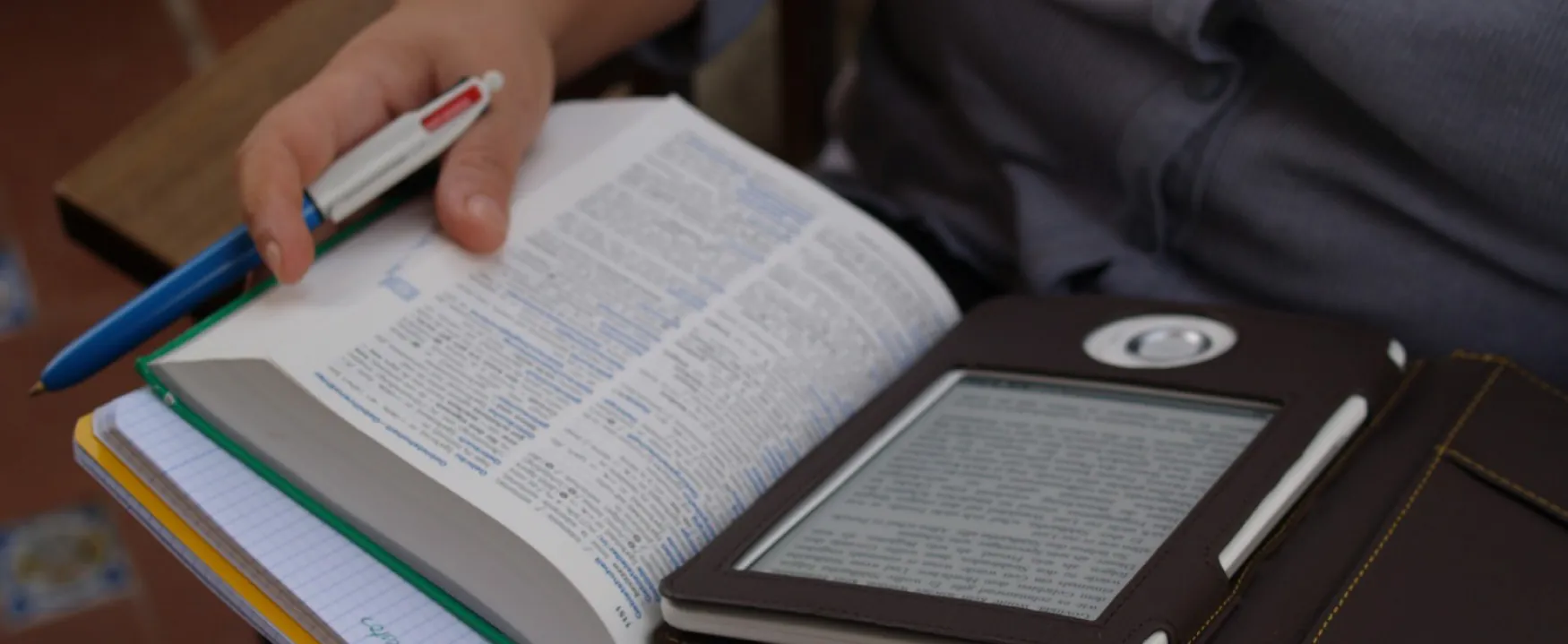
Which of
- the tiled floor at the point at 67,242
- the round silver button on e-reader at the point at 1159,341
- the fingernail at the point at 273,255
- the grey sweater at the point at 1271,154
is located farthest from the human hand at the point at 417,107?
the tiled floor at the point at 67,242

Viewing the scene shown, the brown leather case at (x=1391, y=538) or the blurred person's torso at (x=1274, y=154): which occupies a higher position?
the blurred person's torso at (x=1274, y=154)

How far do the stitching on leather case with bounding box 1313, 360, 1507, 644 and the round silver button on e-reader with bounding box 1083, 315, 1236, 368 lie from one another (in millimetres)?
89

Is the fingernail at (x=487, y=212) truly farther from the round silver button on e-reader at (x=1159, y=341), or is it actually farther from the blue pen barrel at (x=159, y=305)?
the round silver button on e-reader at (x=1159, y=341)

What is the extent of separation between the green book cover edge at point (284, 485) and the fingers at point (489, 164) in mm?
60

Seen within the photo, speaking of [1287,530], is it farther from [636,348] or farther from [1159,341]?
[636,348]

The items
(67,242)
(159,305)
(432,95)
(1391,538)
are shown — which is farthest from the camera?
(67,242)

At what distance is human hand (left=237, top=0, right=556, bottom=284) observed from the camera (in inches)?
22.4

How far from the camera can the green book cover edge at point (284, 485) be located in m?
0.49

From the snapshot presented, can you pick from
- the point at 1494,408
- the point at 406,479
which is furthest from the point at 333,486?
the point at 1494,408

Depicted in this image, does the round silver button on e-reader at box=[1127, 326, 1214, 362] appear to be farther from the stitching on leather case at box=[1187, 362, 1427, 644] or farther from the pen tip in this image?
the pen tip

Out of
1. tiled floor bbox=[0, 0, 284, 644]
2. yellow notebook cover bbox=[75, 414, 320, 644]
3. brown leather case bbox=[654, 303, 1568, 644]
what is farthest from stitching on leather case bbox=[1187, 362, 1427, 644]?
tiled floor bbox=[0, 0, 284, 644]

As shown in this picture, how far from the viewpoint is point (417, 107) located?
25.9 inches

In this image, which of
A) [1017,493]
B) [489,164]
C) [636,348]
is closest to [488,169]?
[489,164]

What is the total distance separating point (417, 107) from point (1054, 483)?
0.34 meters
